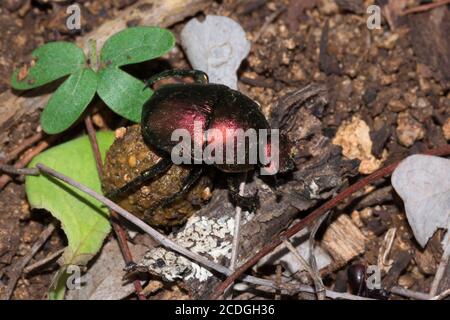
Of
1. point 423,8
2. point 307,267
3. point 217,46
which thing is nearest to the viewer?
point 307,267

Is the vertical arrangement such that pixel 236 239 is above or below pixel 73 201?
below

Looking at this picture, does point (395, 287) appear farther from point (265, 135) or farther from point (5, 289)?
point (5, 289)

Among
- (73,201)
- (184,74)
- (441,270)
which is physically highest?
(184,74)

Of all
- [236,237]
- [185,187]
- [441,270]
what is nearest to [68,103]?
[185,187]

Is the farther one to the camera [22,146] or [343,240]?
[22,146]

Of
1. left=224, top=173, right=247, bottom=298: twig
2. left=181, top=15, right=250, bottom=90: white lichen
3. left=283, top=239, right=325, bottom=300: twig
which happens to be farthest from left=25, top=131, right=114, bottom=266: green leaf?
left=283, top=239, right=325, bottom=300: twig

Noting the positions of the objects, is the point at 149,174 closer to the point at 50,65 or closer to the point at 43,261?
the point at 43,261

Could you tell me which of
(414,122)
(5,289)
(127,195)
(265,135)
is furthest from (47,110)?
(414,122)

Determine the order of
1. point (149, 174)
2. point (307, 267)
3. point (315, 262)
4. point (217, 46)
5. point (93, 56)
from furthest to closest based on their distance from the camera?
point (217, 46) < point (93, 56) < point (315, 262) < point (307, 267) < point (149, 174)
